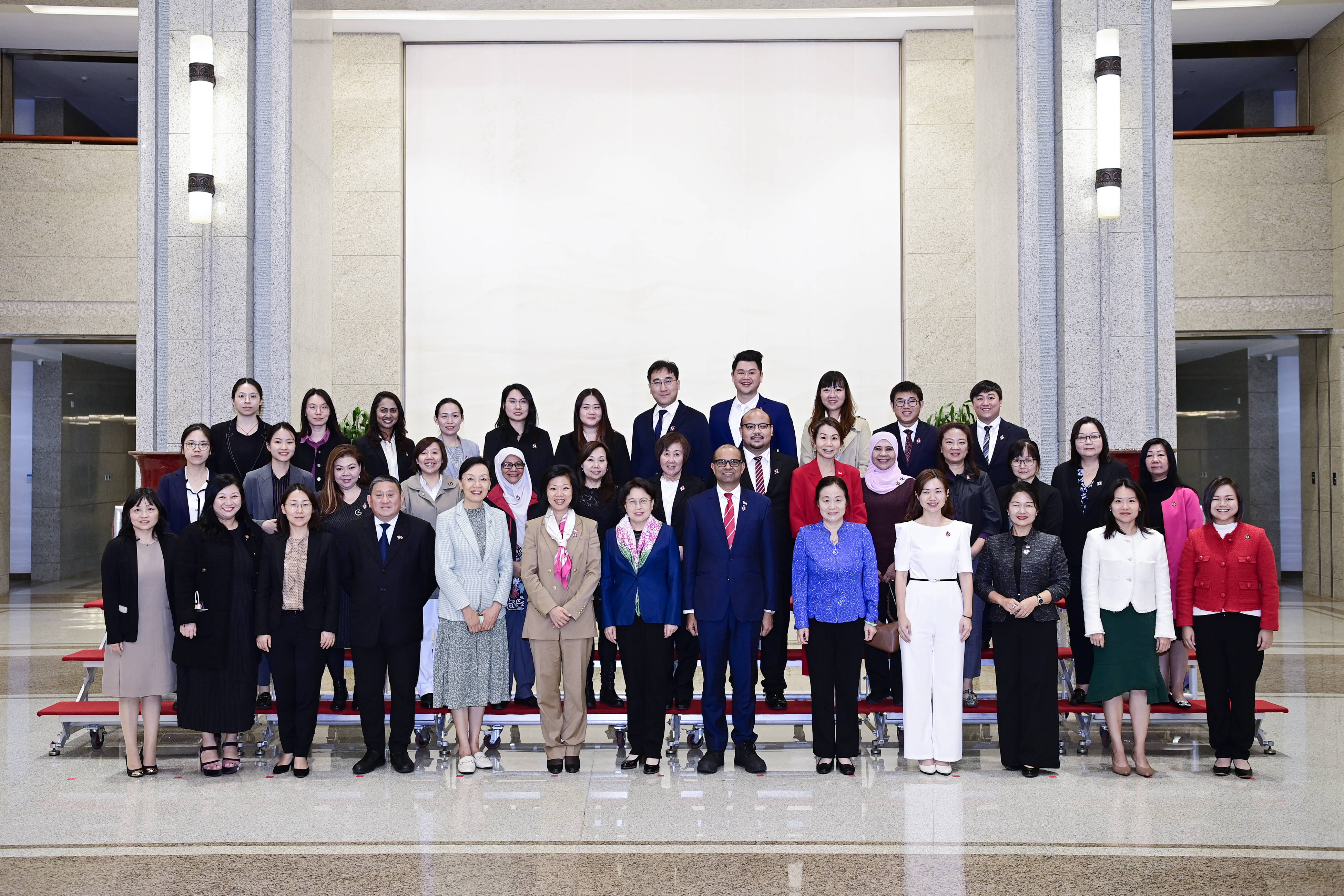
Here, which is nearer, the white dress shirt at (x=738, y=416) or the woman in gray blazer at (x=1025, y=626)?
the woman in gray blazer at (x=1025, y=626)

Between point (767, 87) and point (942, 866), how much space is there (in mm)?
9261

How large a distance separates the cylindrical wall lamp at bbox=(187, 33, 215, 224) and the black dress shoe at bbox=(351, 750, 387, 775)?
414cm

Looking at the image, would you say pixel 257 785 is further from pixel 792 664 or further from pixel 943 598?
pixel 792 664

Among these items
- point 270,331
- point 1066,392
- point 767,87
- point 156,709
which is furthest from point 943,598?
point 767,87

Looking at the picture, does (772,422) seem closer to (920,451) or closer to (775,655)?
(920,451)

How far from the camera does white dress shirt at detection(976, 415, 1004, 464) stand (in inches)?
248

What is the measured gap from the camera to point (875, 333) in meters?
11.5

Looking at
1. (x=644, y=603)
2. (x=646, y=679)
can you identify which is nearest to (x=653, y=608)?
(x=644, y=603)

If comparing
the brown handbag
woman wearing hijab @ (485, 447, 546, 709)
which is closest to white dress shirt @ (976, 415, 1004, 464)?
the brown handbag

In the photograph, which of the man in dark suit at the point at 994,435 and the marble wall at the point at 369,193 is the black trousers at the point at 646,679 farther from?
the marble wall at the point at 369,193

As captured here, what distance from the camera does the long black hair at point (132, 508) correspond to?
17.5ft

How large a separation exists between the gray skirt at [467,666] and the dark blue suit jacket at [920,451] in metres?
2.48

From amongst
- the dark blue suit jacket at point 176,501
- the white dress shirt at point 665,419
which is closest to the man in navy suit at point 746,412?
the white dress shirt at point 665,419

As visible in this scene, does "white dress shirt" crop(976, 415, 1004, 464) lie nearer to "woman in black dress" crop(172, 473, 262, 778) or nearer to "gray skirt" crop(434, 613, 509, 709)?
"gray skirt" crop(434, 613, 509, 709)
